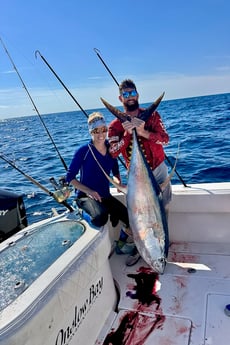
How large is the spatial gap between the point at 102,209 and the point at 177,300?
2.80 ft

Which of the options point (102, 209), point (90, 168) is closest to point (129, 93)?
point (90, 168)

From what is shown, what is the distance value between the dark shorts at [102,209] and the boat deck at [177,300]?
1.56 ft

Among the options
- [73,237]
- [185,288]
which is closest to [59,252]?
[73,237]

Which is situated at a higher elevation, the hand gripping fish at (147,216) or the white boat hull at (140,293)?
the hand gripping fish at (147,216)

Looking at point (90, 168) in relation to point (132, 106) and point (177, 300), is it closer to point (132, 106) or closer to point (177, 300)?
point (132, 106)

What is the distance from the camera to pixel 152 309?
2174 mm

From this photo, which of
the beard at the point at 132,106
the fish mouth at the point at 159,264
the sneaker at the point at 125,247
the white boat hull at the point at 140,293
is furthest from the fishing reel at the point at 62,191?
the fish mouth at the point at 159,264

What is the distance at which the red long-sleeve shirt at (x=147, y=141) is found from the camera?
2357 mm

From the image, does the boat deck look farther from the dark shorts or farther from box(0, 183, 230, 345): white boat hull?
the dark shorts

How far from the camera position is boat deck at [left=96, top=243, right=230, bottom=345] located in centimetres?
192

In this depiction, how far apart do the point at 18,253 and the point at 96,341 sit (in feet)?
2.42

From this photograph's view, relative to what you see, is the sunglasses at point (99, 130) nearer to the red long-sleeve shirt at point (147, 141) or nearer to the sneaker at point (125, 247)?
the red long-sleeve shirt at point (147, 141)

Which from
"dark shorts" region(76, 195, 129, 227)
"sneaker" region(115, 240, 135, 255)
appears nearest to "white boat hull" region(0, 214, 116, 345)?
"dark shorts" region(76, 195, 129, 227)

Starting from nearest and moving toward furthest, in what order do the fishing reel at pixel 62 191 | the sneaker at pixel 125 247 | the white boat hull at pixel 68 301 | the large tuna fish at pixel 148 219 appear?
the white boat hull at pixel 68 301, the large tuna fish at pixel 148 219, the fishing reel at pixel 62 191, the sneaker at pixel 125 247
